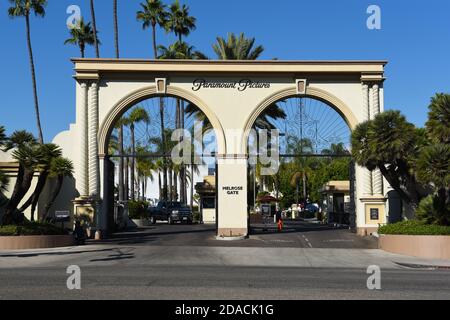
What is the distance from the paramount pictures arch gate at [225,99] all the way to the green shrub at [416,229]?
554cm

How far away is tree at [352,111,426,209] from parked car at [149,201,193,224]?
25.1 meters

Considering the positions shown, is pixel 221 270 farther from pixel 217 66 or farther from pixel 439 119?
pixel 217 66

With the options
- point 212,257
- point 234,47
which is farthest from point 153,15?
point 212,257

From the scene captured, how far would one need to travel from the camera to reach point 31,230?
83.7 feet

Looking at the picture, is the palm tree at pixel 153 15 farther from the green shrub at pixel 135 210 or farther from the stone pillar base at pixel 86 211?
the stone pillar base at pixel 86 211

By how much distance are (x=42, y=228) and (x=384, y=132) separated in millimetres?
14918

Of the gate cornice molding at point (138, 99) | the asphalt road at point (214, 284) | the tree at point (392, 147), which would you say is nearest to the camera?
the asphalt road at point (214, 284)

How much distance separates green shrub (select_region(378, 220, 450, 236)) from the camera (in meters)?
23.0

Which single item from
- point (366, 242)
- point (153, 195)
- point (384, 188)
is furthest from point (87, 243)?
point (153, 195)

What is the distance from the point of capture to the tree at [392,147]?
24531mm

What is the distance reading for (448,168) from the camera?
22562 millimetres

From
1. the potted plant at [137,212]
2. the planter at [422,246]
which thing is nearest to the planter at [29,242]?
the planter at [422,246]
